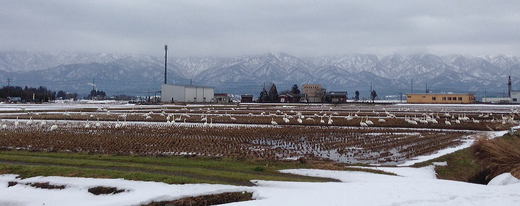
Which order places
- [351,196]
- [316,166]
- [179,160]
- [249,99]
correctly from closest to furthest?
[351,196] → [316,166] → [179,160] → [249,99]

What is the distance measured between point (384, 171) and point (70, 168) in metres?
11.3

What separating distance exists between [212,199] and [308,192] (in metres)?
2.71

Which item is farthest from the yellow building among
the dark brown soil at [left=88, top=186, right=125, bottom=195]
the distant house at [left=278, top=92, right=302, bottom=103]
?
the dark brown soil at [left=88, top=186, right=125, bottom=195]

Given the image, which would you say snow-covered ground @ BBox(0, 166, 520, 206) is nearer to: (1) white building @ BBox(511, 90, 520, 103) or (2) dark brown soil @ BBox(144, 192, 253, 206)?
(2) dark brown soil @ BBox(144, 192, 253, 206)

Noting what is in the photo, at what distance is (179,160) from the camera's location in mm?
20219

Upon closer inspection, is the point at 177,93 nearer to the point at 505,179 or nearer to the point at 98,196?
the point at 98,196

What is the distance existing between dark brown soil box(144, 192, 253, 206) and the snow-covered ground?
6.6 inches

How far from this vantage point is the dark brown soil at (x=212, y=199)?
13.7 metres

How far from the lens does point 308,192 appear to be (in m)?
13.3

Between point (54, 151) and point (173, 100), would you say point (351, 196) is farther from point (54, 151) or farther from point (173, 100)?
point (173, 100)

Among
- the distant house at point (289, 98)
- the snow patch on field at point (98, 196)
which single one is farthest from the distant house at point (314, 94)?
the snow patch on field at point (98, 196)

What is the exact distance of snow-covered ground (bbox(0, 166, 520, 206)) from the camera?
12.2 metres

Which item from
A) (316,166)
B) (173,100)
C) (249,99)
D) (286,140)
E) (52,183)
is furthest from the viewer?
(249,99)

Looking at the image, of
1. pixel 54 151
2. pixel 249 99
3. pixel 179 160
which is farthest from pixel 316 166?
pixel 249 99
